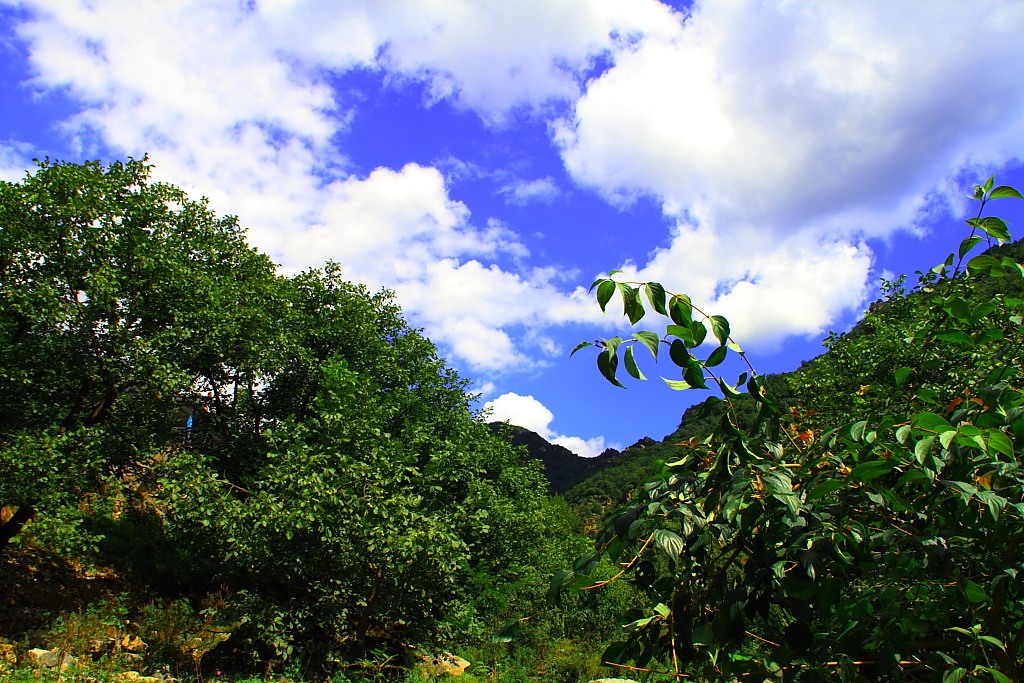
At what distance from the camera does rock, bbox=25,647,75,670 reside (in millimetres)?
11008

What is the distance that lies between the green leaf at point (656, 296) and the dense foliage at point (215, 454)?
396 inches

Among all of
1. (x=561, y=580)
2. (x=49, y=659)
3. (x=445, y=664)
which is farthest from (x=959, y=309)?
(x=49, y=659)

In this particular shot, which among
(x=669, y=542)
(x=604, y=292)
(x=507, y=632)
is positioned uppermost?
(x=604, y=292)

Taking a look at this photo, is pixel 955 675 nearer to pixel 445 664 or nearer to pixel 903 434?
pixel 903 434

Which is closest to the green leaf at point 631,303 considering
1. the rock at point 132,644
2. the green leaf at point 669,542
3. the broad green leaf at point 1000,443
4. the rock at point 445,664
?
the green leaf at point 669,542

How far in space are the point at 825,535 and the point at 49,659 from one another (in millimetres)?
14439

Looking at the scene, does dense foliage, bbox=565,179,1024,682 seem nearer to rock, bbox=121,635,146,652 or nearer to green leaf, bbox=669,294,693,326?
green leaf, bbox=669,294,693,326

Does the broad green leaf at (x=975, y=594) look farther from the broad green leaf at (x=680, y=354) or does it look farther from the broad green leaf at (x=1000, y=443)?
the broad green leaf at (x=680, y=354)

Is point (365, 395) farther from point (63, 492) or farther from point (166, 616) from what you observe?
point (166, 616)

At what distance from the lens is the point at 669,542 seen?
4.95ft

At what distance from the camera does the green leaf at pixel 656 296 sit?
1.58 metres

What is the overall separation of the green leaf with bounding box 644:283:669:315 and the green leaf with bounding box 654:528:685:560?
0.55 metres

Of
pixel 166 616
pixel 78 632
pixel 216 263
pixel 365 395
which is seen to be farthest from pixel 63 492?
pixel 216 263

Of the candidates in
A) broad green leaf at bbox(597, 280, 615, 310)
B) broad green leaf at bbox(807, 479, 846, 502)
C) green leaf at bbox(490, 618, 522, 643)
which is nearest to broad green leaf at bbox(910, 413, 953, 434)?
broad green leaf at bbox(807, 479, 846, 502)
